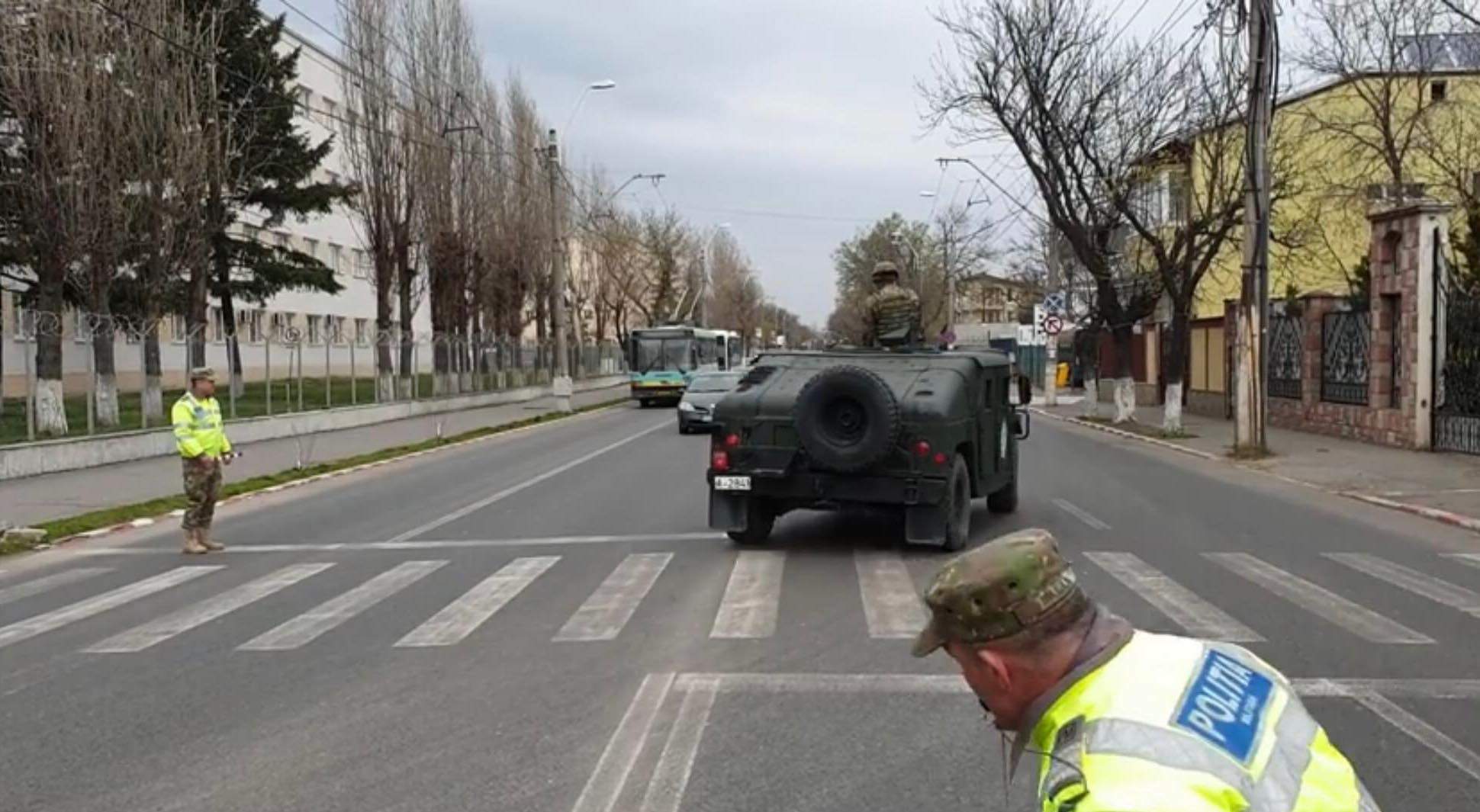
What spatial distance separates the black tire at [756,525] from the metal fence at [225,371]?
14.5 m

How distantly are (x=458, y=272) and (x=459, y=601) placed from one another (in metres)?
39.7

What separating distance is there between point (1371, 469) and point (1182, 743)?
1934cm

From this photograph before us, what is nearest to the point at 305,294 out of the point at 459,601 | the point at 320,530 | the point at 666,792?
the point at 320,530

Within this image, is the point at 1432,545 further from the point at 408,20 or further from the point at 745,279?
the point at 745,279

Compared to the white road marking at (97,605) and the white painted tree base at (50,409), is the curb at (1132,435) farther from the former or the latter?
the white painted tree base at (50,409)

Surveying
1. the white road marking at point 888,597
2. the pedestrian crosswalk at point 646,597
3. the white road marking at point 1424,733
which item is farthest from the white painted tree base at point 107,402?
the white road marking at point 1424,733

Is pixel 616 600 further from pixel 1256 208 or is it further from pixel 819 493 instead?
pixel 1256 208

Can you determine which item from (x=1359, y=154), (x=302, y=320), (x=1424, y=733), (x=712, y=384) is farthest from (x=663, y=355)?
(x=1424, y=733)

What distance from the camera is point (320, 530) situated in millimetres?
14586

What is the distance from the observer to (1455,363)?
68.4 ft

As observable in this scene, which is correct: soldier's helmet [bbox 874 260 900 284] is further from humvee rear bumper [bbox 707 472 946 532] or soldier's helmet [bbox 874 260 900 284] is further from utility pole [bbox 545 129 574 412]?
utility pole [bbox 545 129 574 412]

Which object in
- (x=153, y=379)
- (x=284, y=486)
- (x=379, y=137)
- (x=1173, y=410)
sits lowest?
(x=284, y=486)

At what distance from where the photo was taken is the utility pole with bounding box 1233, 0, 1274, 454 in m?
21.3

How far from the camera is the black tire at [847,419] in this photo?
11414 millimetres
